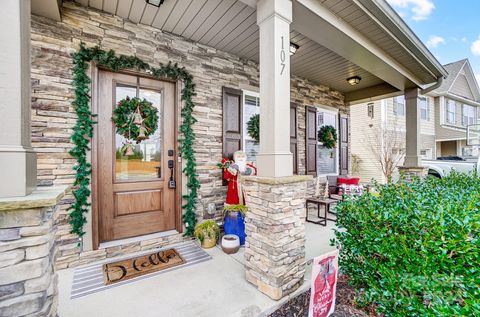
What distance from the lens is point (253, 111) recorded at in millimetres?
4172

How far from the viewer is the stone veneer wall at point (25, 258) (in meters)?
1.07

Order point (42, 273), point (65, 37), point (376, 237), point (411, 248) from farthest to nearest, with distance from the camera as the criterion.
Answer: point (65, 37) < point (376, 237) < point (411, 248) < point (42, 273)

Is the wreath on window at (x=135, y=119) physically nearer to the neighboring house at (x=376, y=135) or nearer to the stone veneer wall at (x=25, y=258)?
the stone veneer wall at (x=25, y=258)

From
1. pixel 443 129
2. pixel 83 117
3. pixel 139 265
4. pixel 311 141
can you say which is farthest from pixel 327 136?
pixel 443 129

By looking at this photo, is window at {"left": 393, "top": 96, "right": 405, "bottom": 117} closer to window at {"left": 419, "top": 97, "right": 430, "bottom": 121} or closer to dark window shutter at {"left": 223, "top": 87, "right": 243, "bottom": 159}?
window at {"left": 419, "top": 97, "right": 430, "bottom": 121}

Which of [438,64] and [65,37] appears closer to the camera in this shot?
[65,37]

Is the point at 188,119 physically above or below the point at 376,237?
above

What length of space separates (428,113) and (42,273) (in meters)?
13.8

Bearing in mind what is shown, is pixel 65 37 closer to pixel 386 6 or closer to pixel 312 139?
pixel 386 6

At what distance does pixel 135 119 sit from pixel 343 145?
5.27 m

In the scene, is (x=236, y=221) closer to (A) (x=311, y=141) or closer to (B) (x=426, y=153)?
(A) (x=311, y=141)

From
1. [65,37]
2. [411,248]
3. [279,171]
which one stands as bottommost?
[411,248]

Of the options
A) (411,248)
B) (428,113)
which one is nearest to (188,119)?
(411,248)

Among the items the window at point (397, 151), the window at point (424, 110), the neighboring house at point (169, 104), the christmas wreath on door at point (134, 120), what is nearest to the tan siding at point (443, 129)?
the window at point (424, 110)
